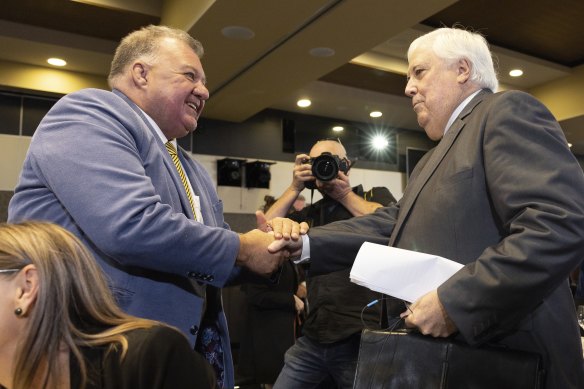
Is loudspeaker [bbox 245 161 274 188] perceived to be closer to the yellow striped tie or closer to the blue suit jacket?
the yellow striped tie

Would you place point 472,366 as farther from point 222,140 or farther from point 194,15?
point 222,140

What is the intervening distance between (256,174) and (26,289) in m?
6.06

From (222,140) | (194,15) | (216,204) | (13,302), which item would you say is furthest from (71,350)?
(222,140)

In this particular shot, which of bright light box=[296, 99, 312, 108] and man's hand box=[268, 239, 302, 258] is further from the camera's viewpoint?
bright light box=[296, 99, 312, 108]

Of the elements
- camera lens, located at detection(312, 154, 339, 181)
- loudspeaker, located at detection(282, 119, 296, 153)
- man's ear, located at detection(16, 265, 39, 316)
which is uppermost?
loudspeaker, located at detection(282, 119, 296, 153)

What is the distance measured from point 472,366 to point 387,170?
7028 millimetres

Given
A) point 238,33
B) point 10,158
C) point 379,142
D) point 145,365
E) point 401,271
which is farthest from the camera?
point 379,142

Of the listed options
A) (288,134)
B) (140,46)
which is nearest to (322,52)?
(288,134)

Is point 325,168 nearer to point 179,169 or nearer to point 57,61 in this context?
point 179,169

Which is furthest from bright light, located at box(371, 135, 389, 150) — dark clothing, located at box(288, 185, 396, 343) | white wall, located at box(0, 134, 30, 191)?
dark clothing, located at box(288, 185, 396, 343)

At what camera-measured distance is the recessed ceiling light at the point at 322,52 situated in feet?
15.1

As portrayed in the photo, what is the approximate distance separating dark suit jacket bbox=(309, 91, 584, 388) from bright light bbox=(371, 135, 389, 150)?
652 centimetres

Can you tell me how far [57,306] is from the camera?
0.89 m

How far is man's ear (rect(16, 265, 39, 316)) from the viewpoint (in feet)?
2.90
